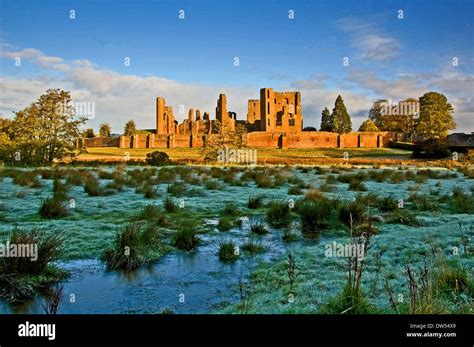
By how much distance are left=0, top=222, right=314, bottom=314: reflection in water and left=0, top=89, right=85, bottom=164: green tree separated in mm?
22663

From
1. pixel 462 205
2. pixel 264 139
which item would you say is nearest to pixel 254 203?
pixel 462 205

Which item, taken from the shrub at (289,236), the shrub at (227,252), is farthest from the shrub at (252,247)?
the shrub at (289,236)

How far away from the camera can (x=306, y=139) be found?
213ft

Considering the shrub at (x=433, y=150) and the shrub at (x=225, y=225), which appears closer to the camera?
the shrub at (x=225, y=225)

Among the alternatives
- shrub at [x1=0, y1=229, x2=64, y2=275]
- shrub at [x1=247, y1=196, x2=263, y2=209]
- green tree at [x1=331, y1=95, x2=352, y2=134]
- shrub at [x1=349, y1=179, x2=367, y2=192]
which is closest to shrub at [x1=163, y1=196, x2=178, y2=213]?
shrub at [x1=247, y1=196, x2=263, y2=209]

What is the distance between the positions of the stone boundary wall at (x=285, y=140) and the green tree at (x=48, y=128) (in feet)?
117

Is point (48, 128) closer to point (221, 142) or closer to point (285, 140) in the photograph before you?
point (221, 142)

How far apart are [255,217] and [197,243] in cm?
261

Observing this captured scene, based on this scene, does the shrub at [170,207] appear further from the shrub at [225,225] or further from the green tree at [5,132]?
the green tree at [5,132]

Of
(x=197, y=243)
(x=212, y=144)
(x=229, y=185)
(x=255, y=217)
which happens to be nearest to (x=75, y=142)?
(x=212, y=144)

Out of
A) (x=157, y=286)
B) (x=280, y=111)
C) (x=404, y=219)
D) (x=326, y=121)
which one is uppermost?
(x=280, y=111)

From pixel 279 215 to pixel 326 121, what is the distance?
6642 cm

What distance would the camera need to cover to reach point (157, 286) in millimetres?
4594

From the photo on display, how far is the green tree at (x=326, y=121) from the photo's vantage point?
70.8 m
